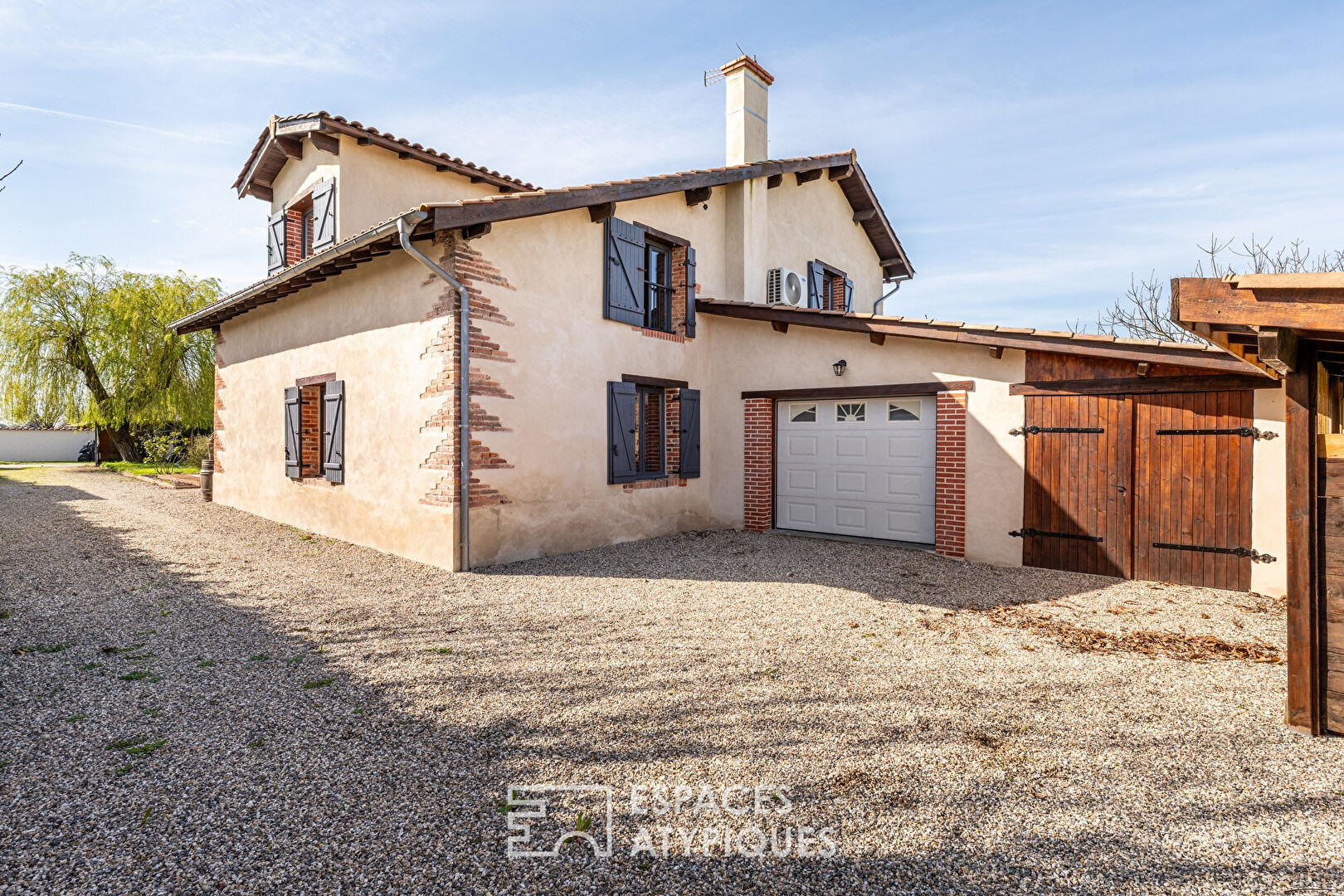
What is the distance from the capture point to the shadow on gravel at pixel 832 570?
A: 622 centimetres

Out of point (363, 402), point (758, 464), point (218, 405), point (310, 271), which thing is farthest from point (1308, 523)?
point (218, 405)

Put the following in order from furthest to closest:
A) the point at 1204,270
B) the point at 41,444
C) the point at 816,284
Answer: the point at 41,444, the point at 1204,270, the point at 816,284

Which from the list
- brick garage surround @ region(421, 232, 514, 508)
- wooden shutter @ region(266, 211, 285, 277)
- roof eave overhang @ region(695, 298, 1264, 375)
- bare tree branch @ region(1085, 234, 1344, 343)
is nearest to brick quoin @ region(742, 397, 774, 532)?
roof eave overhang @ region(695, 298, 1264, 375)

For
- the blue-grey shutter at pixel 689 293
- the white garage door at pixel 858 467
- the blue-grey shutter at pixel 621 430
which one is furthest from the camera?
the blue-grey shutter at pixel 689 293

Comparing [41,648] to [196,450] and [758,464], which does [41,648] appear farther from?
[196,450]

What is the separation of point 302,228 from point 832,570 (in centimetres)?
1065

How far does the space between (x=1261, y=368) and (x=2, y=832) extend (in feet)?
22.9

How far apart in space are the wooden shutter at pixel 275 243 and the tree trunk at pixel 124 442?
1336 cm

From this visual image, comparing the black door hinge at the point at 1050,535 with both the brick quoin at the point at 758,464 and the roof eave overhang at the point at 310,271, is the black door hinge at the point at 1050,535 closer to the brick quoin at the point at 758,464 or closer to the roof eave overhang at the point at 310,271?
the brick quoin at the point at 758,464

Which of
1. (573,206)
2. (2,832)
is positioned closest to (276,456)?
(573,206)

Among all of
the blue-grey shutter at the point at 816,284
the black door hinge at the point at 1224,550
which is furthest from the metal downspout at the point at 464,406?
the blue-grey shutter at the point at 816,284

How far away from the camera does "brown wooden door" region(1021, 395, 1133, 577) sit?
664 cm

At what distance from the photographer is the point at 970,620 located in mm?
5301

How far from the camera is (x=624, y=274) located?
8.58 meters
